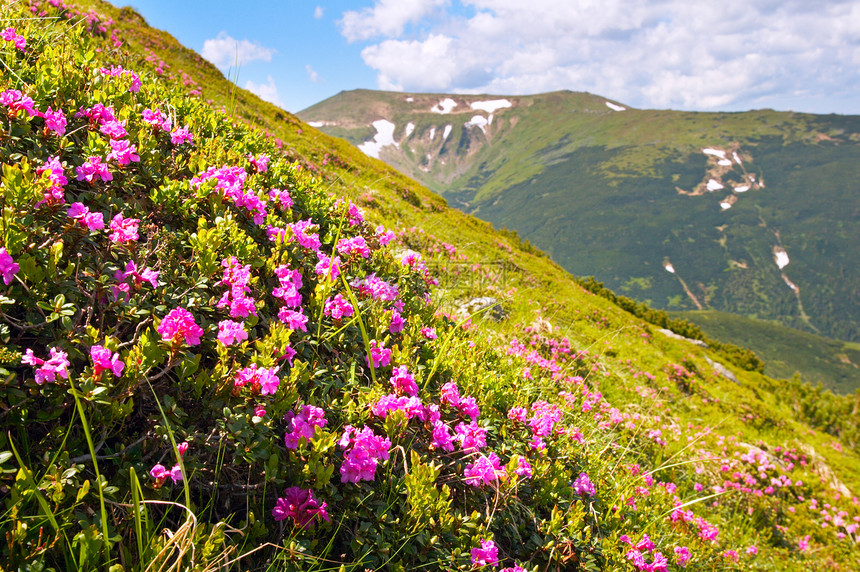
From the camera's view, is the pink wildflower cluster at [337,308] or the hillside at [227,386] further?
the pink wildflower cluster at [337,308]

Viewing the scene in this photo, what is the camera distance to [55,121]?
3025 mm

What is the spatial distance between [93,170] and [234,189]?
876 millimetres

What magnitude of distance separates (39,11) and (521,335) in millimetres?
15590

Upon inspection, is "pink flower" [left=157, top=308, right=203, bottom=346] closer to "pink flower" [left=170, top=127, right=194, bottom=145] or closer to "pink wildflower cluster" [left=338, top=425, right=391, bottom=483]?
"pink wildflower cluster" [left=338, top=425, right=391, bottom=483]

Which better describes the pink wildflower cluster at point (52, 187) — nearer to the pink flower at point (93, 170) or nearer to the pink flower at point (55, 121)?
the pink flower at point (93, 170)

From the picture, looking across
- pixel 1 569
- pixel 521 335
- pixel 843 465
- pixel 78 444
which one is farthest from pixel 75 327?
pixel 843 465

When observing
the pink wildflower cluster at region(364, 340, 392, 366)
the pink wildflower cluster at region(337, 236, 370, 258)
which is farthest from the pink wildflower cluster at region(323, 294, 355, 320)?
the pink wildflower cluster at region(337, 236, 370, 258)

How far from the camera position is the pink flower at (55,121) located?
3.00m

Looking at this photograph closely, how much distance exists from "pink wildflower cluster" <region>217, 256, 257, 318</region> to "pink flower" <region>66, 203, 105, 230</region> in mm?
684

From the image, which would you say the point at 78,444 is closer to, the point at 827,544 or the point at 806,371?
the point at 827,544

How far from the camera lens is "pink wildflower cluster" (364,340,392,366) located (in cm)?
323

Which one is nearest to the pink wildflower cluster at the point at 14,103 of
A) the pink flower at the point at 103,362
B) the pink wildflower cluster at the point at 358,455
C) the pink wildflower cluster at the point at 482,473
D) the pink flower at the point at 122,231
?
the pink flower at the point at 122,231

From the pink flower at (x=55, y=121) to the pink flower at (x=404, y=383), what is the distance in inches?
117

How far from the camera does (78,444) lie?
1952 millimetres
